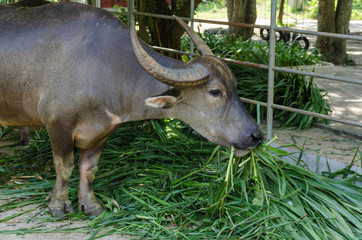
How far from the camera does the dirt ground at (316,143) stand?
406 centimetres

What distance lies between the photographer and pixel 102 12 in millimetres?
4352

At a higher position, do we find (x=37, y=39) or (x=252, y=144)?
(x=37, y=39)

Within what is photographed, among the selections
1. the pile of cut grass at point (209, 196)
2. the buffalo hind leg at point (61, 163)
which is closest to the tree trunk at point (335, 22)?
the pile of cut grass at point (209, 196)

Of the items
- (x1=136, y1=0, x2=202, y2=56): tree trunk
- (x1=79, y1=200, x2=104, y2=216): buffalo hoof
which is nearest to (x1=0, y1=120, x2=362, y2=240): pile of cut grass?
(x1=79, y1=200, x2=104, y2=216): buffalo hoof

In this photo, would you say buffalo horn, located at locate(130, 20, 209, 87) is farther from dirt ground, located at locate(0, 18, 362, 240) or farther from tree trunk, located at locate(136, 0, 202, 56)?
tree trunk, located at locate(136, 0, 202, 56)

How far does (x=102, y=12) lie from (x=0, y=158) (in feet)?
7.15

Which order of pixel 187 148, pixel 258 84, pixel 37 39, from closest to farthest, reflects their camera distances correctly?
pixel 37 39, pixel 187 148, pixel 258 84

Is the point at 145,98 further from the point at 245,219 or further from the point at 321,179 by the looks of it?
the point at 321,179

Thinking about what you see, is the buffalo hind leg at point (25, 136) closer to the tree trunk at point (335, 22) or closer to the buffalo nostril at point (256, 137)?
the buffalo nostril at point (256, 137)

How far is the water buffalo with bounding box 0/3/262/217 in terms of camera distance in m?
3.98

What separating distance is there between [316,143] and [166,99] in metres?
2.34

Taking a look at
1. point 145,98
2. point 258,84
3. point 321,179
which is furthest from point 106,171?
point 258,84

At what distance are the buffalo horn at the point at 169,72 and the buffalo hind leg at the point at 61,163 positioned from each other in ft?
3.08

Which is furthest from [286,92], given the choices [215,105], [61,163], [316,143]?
[61,163]
